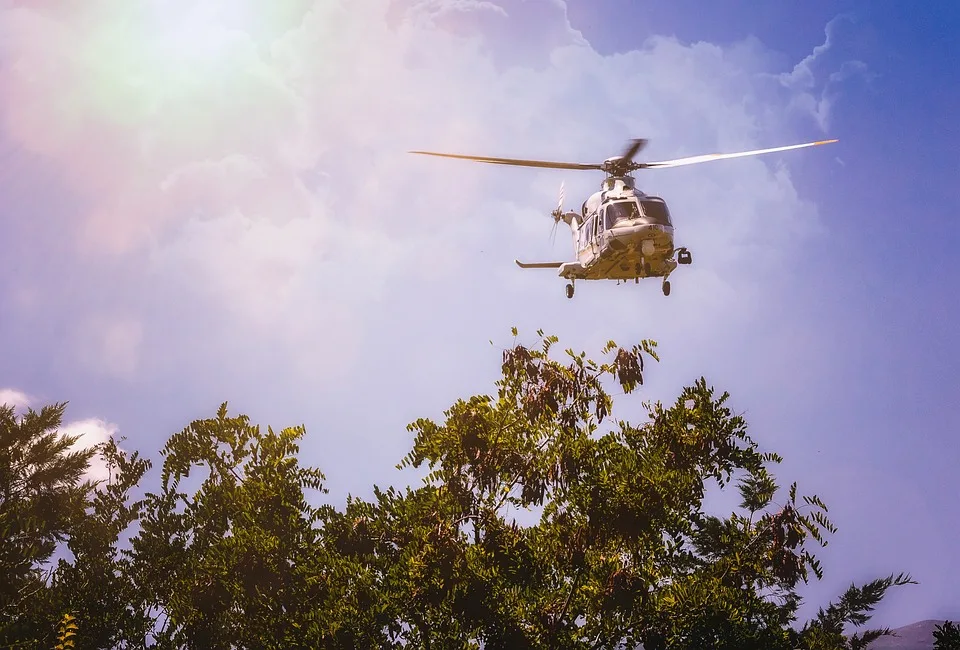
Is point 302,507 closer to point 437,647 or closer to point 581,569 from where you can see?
point 437,647

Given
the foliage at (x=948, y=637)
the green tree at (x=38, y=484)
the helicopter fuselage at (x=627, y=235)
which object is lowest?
Result: the foliage at (x=948, y=637)

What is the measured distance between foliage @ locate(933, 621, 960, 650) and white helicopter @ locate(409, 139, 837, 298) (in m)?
14.2

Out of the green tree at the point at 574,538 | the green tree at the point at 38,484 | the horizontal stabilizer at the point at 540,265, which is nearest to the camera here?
the green tree at the point at 574,538

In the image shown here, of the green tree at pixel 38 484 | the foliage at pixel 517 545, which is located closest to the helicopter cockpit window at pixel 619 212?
the foliage at pixel 517 545

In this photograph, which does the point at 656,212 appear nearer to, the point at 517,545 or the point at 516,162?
the point at 516,162

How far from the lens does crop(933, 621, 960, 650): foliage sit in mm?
18547

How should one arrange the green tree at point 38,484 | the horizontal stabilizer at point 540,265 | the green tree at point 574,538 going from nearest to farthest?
the green tree at point 574,538 → the green tree at point 38,484 → the horizontal stabilizer at point 540,265

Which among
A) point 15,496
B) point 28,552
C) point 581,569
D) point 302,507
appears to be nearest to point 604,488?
point 581,569

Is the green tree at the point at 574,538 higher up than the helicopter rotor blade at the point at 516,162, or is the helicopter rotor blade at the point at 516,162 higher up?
the helicopter rotor blade at the point at 516,162

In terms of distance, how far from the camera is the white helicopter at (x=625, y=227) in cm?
2778

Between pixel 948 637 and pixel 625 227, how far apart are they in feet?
51.1

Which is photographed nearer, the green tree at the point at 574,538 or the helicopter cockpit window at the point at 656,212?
the green tree at the point at 574,538

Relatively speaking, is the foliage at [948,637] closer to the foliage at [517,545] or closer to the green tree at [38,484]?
the foliage at [517,545]

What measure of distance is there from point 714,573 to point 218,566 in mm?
10169
